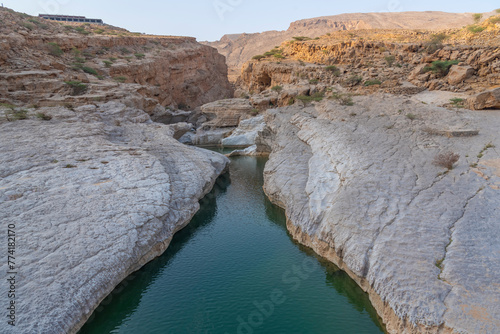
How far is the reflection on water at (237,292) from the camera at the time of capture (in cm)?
801

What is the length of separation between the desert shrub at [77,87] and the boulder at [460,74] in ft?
82.9

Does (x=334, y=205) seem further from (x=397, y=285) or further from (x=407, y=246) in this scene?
(x=397, y=285)

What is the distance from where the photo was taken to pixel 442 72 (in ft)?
74.3

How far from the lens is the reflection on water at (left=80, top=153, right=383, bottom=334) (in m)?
8.01

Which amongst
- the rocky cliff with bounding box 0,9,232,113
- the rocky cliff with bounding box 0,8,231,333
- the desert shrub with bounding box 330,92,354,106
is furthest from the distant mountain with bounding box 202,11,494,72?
the rocky cliff with bounding box 0,8,231,333

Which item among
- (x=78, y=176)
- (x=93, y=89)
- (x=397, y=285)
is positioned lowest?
(x=397, y=285)

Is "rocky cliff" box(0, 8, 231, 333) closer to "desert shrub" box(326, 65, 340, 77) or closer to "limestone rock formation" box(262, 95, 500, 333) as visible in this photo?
"limestone rock formation" box(262, 95, 500, 333)

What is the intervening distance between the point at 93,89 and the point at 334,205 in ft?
65.8

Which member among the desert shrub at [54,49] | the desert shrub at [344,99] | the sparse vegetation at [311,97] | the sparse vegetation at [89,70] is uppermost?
the desert shrub at [54,49]

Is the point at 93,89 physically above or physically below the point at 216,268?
above

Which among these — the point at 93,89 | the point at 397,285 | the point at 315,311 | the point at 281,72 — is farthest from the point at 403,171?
the point at 281,72

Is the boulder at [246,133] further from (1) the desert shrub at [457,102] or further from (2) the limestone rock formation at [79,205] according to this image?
(1) the desert shrub at [457,102]

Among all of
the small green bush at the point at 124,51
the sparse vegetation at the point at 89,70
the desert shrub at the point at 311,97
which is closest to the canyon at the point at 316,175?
the desert shrub at the point at 311,97

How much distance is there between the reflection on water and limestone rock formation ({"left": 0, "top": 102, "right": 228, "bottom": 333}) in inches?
27.3
